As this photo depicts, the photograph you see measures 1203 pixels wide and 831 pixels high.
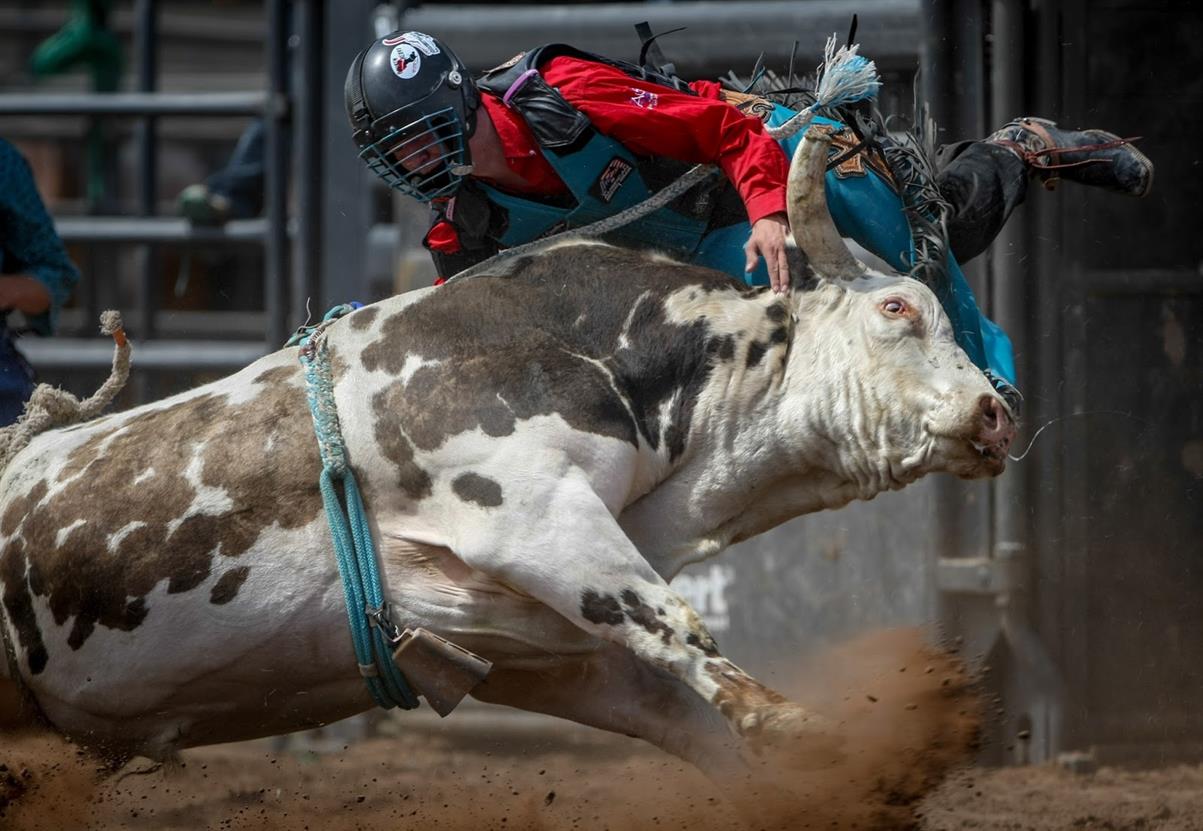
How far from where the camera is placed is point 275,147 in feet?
18.1

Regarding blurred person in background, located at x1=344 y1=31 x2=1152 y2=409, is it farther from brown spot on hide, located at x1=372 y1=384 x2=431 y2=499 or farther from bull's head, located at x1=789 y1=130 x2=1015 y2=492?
brown spot on hide, located at x1=372 y1=384 x2=431 y2=499

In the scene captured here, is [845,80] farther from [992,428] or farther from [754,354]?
[992,428]

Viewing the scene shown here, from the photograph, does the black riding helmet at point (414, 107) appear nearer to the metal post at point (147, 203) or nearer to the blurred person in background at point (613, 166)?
the blurred person in background at point (613, 166)

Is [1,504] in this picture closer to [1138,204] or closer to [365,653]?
[365,653]

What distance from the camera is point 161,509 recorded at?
3318 millimetres

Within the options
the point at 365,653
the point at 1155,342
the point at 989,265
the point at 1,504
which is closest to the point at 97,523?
the point at 1,504

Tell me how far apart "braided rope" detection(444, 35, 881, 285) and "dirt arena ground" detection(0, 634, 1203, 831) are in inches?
48.1

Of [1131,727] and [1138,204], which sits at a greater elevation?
[1138,204]

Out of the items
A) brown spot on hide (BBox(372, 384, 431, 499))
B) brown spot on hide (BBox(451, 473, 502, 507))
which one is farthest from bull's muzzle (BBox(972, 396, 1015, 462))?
brown spot on hide (BBox(372, 384, 431, 499))

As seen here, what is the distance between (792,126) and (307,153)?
250 cm

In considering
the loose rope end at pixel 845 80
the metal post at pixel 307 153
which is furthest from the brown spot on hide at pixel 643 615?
the metal post at pixel 307 153

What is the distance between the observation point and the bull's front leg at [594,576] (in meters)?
3.02

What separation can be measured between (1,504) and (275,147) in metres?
2.28

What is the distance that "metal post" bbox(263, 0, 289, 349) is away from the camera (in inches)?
216
